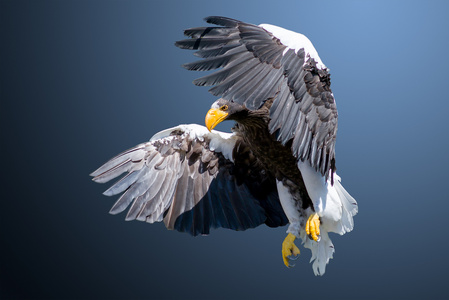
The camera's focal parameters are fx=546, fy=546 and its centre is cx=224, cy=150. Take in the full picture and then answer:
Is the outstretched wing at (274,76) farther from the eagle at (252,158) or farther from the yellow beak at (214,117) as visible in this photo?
the yellow beak at (214,117)

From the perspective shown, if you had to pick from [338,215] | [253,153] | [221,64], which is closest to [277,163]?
[253,153]

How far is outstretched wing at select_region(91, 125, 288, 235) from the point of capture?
293cm

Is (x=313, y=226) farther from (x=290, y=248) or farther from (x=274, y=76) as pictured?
(x=274, y=76)

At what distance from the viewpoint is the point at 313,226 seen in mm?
2805

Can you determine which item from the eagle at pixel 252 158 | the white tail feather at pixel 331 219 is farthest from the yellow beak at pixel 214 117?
the white tail feather at pixel 331 219

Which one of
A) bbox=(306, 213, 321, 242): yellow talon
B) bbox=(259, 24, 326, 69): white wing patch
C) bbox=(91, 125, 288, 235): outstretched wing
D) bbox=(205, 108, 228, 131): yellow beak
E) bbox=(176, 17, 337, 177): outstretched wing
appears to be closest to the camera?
bbox=(176, 17, 337, 177): outstretched wing

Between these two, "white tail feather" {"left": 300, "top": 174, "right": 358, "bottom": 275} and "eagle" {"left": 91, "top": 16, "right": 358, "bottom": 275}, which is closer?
"eagle" {"left": 91, "top": 16, "right": 358, "bottom": 275}

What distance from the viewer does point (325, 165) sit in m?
2.58

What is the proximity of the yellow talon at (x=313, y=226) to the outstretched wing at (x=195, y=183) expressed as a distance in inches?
13.3

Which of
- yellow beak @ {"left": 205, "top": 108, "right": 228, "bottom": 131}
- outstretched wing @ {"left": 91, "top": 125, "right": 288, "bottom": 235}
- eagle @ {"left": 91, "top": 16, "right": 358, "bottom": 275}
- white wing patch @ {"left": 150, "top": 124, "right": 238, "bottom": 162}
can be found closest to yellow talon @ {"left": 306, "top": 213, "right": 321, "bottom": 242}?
eagle @ {"left": 91, "top": 16, "right": 358, "bottom": 275}

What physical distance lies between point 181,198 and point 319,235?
778mm

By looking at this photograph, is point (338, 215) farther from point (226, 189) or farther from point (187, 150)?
point (187, 150)

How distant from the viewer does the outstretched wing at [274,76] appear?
209 centimetres

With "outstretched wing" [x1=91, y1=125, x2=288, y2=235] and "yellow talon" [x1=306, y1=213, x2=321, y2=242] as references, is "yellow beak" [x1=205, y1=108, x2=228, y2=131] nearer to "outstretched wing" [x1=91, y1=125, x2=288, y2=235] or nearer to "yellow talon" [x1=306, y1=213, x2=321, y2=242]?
"outstretched wing" [x1=91, y1=125, x2=288, y2=235]
